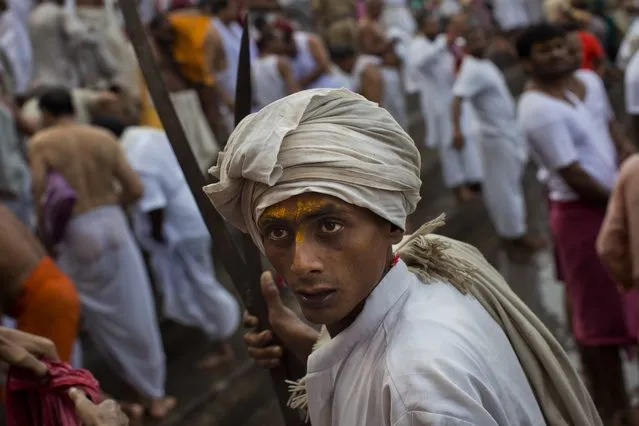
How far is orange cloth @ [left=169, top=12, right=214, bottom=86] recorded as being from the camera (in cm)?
811

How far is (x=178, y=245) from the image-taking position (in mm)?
5926

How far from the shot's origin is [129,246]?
5398 mm

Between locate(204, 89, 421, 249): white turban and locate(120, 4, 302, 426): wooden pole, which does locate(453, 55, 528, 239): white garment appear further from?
locate(204, 89, 421, 249): white turban

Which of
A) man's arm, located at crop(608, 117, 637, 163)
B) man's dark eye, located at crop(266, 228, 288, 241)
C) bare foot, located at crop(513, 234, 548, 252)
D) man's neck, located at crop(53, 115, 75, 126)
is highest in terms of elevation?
man's dark eye, located at crop(266, 228, 288, 241)

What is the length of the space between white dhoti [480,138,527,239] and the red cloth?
19.3 ft

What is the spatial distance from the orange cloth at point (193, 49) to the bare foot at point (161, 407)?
359 centimetres

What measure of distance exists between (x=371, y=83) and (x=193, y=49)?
62.8 inches

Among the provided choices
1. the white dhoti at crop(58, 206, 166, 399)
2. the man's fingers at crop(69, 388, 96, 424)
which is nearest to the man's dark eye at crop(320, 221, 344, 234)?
the man's fingers at crop(69, 388, 96, 424)

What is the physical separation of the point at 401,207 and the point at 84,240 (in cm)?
374

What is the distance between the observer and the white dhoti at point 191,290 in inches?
233

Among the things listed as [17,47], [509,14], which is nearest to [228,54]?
[17,47]

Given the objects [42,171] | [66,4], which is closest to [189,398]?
[42,171]

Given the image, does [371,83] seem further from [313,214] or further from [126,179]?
[313,214]

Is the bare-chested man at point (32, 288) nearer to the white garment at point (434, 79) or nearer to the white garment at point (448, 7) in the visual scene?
the white garment at point (434, 79)
